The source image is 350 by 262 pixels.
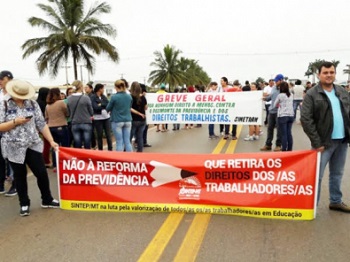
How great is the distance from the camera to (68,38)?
22.1m

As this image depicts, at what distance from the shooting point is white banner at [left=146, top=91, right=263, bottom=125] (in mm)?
11223

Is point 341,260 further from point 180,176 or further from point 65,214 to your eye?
point 65,214

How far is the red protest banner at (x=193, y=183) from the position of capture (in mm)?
4355

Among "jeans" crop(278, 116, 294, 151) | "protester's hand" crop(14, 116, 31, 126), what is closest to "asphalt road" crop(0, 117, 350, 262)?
"protester's hand" crop(14, 116, 31, 126)

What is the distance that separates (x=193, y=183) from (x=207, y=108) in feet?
23.7

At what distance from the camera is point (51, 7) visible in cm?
2280

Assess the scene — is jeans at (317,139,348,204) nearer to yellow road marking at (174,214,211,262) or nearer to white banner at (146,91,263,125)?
yellow road marking at (174,214,211,262)

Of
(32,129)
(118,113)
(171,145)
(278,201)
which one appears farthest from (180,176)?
(171,145)

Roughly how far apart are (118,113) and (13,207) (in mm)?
3098

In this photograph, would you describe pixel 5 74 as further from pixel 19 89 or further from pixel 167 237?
pixel 167 237

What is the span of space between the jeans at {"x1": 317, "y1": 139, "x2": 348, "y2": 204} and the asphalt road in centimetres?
24

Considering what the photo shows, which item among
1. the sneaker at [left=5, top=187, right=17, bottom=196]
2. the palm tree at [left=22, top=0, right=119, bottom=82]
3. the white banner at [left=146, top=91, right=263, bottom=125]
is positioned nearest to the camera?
the sneaker at [left=5, top=187, right=17, bottom=196]

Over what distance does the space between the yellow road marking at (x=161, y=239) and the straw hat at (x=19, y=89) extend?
7.98 feet

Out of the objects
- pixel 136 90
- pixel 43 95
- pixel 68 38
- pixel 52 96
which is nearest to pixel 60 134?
pixel 52 96
